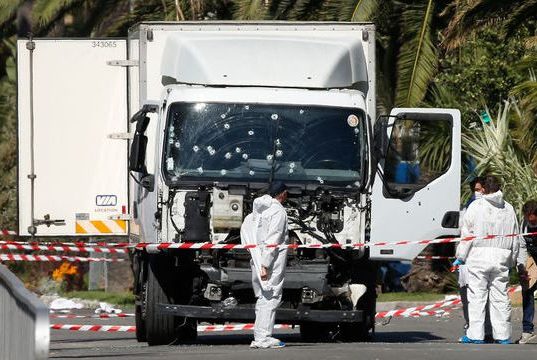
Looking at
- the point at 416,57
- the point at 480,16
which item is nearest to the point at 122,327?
the point at 480,16

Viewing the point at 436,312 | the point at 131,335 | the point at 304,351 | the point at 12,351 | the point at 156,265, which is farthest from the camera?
the point at 436,312

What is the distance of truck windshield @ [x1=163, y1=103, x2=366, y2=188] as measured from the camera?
1483 centimetres

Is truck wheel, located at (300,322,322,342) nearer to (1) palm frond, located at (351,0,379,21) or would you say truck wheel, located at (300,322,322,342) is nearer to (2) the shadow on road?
(2) the shadow on road

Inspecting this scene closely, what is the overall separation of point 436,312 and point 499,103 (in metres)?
5.32

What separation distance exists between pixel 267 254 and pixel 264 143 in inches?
50.8

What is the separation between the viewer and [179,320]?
15.4 metres

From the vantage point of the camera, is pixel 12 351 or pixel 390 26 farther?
pixel 390 26

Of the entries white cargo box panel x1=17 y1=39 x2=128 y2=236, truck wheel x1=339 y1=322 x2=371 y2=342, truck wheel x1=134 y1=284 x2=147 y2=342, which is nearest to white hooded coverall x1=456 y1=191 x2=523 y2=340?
truck wheel x1=339 y1=322 x2=371 y2=342

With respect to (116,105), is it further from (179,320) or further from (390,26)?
(390,26)

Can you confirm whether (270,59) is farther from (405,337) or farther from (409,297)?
(409,297)

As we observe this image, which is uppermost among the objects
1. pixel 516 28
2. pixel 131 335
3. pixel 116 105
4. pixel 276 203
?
pixel 516 28

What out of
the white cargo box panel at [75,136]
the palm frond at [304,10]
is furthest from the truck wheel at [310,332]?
the palm frond at [304,10]

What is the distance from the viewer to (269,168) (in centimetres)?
1487

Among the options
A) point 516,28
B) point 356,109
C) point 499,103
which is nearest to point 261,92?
point 356,109
